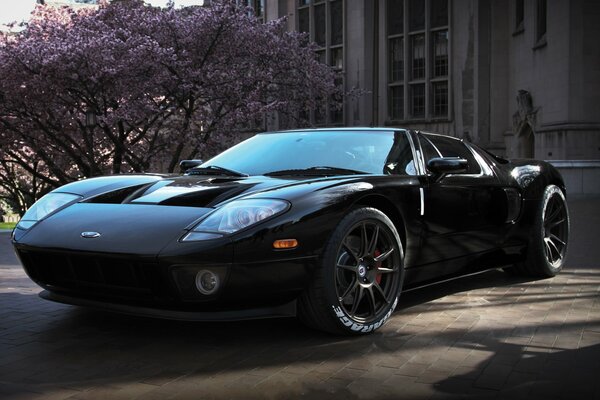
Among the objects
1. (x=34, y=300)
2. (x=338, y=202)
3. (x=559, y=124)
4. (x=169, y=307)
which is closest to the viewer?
(x=169, y=307)

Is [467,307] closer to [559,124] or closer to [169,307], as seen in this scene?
[169,307]

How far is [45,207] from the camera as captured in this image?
438 centimetres

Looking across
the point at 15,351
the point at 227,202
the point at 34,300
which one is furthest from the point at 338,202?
the point at 34,300

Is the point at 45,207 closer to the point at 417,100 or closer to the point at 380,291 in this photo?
the point at 380,291

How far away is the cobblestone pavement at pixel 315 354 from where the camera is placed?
10.0ft

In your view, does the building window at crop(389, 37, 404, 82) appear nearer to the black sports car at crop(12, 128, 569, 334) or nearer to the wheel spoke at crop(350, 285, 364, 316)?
the black sports car at crop(12, 128, 569, 334)

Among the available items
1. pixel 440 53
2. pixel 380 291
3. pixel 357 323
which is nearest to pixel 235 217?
pixel 357 323

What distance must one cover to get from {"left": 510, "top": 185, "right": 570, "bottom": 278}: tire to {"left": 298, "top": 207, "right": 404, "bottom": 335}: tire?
2124mm

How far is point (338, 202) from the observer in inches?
152

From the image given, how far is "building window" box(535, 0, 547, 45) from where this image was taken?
21.2 metres

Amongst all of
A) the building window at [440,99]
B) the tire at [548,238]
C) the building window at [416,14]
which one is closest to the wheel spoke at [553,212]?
the tire at [548,238]

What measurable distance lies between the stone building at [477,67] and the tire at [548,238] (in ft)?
42.7

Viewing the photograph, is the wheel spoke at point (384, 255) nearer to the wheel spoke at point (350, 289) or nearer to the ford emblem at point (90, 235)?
the wheel spoke at point (350, 289)

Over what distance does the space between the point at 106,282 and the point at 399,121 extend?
90.1ft
